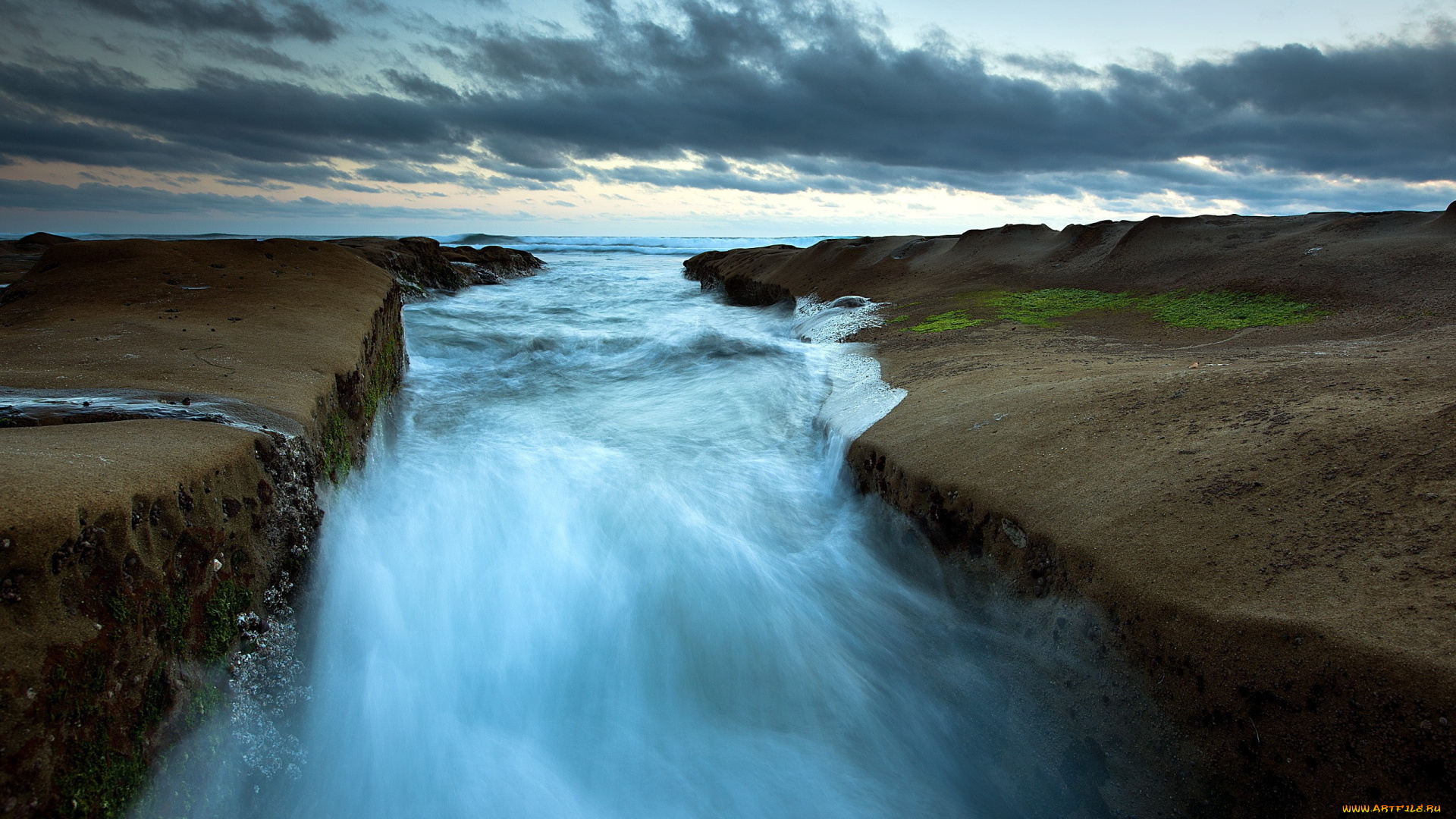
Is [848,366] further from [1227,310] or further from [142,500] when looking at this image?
[142,500]

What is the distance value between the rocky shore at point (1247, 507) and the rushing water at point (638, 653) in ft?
1.51

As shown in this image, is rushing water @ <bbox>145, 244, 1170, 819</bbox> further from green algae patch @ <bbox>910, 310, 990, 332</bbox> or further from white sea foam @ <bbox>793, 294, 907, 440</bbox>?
green algae patch @ <bbox>910, 310, 990, 332</bbox>

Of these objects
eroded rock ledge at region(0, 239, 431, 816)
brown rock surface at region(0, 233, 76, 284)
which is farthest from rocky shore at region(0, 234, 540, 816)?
brown rock surface at region(0, 233, 76, 284)

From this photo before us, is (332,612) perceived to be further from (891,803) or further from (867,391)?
(867,391)

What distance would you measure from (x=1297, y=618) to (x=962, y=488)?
5.15 feet

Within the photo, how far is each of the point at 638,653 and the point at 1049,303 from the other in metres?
7.78

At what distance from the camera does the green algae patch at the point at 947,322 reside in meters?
8.08

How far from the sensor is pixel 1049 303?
357 inches

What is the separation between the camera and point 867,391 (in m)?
6.04

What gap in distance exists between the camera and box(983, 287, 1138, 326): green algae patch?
328 inches

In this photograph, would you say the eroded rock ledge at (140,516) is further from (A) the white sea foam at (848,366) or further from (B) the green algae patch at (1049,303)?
(B) the green algae patch at (1049,303)

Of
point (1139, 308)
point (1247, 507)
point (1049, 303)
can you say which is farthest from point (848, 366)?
point (1247, 507)

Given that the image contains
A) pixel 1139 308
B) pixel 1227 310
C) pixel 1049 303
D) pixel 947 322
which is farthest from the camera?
pixel 1049 303

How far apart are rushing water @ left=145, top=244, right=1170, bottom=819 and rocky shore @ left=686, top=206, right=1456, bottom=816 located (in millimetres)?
459
